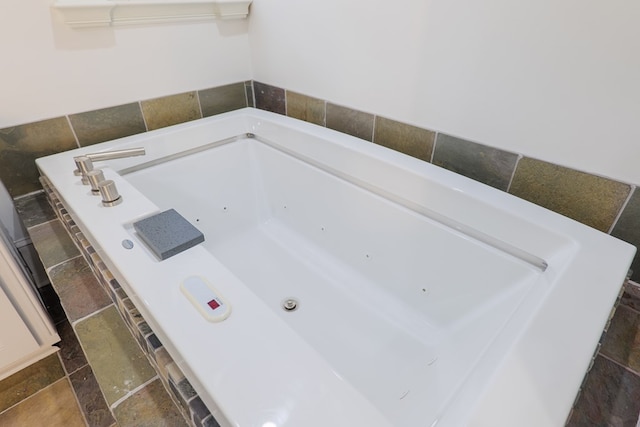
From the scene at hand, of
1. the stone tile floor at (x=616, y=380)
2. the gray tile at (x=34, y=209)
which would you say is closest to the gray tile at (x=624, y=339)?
the stone tile floor at (x=616, y=380)

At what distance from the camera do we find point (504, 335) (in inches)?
24.7

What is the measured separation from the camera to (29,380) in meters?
1.17

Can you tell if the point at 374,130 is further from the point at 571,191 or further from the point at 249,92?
the point at 249,92

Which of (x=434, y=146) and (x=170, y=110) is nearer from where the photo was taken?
(x=434, y=146)

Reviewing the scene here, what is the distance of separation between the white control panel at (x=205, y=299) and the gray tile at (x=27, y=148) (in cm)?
87

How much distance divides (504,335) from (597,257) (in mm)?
268

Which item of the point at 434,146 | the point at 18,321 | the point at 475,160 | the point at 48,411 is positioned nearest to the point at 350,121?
the point at 434,146

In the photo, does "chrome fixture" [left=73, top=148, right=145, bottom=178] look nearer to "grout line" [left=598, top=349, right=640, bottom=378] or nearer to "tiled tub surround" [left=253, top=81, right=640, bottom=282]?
"tiled tub surround" [left=253, top=81, right=640, bottom=282]

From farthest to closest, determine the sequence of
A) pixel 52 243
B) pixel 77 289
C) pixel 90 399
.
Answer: pixel 90 399, pixel 52 243, pixel 77 289

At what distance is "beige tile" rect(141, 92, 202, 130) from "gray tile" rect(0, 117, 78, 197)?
0.88 ft

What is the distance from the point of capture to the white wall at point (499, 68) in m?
0.70

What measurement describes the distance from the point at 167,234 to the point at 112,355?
0.28 metres

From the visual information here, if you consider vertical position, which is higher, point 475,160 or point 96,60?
point 96,60

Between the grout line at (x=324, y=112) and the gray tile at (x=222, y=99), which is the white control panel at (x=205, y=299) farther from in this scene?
the gray tile at (x=222, y=99)
